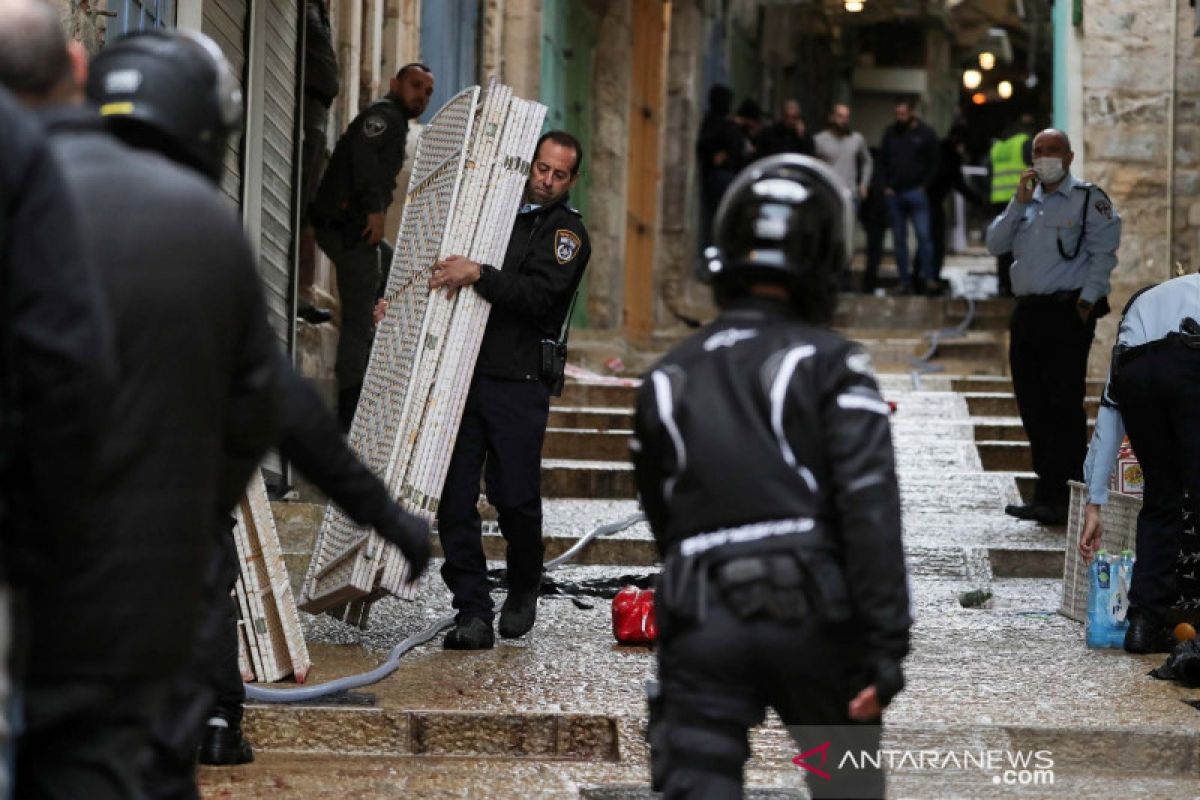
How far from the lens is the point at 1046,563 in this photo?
391 inches

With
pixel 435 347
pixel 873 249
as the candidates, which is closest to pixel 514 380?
pixel 435 347

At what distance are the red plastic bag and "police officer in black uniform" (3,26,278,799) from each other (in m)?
4.52

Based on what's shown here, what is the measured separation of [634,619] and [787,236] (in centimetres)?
396

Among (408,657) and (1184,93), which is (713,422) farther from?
(1184,93)

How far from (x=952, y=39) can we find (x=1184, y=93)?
76.7 feet

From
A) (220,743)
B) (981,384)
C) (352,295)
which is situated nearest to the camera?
(220,743)

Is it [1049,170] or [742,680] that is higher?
[1049,170]

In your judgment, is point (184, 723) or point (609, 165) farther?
point (609, 165)

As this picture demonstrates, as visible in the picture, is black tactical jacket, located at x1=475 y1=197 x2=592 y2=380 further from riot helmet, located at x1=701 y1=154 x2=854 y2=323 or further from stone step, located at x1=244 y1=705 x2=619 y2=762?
riot helmet, located at x1=701 y1=154 x2=854 y2=323

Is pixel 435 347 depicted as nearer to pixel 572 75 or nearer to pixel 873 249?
pixel 572 75

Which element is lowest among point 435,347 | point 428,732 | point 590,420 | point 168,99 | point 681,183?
point 428,732

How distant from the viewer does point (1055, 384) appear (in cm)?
1079

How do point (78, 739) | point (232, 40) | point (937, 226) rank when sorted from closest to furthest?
point (78, 739) → point (232, 40) → point (937, 226)

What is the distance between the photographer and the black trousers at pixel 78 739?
9.72 ft
